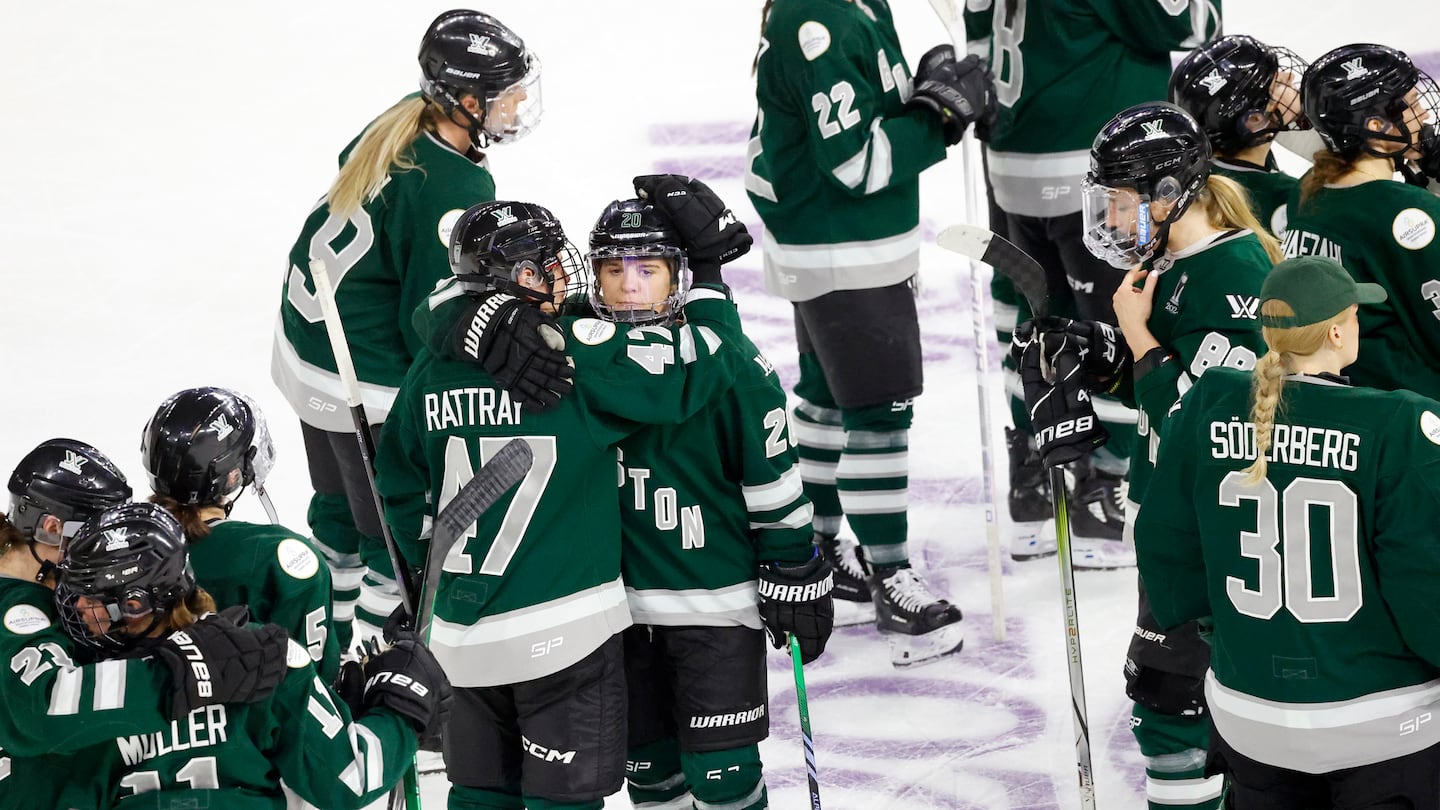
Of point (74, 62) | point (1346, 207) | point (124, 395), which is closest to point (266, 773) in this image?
point (1346, 207)

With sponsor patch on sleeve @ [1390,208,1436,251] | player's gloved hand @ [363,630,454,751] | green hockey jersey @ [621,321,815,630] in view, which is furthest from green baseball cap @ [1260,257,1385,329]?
player's gloved hand @ [363,630,454,751]

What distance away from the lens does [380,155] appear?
4129mm

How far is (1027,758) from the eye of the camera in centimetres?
411

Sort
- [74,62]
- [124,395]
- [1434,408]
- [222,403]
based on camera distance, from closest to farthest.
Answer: [1434,408]
[222,403]
[124,395]
[74,62]

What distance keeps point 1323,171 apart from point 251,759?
2.32 m

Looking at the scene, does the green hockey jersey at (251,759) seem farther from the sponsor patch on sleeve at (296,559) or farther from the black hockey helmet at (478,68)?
the black hockey helmet at (478,68)

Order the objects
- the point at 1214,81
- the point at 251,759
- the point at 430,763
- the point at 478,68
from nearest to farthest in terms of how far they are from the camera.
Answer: the point at 251,759
the point at 1214,81
the point at 478,68
the point at 430,763

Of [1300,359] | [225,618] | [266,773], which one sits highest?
[1300,359]

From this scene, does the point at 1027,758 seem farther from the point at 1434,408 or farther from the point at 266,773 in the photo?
the point at 266,773

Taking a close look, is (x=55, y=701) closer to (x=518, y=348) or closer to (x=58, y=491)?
(x=58, y=491)

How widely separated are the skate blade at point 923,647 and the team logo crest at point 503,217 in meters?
1.88

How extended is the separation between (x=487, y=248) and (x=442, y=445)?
36cm

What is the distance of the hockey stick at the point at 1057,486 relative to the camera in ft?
11.5

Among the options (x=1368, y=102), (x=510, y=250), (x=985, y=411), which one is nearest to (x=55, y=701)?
(x=510, y=250)
